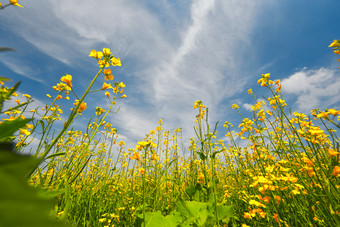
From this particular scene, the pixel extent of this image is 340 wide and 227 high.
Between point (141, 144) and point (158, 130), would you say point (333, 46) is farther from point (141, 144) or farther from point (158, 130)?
point (158, 130)

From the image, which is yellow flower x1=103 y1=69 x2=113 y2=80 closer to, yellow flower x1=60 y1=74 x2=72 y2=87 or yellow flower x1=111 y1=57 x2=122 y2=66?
yellow flower x1=111 y1=57 x2=122 y2=66

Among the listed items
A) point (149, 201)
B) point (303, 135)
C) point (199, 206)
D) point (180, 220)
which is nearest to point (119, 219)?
point (149, 201)

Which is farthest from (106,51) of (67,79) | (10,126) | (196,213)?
(196,213)

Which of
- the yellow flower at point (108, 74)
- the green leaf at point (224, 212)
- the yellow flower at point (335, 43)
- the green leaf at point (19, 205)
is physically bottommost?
the green leaf at point (19, 205)

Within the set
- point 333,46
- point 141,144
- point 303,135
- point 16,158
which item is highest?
point 333,46

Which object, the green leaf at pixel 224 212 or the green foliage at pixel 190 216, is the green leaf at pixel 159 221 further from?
the green leaf at pixel 224 212

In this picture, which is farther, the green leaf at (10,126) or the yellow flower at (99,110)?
the yellow flower at (99,110)

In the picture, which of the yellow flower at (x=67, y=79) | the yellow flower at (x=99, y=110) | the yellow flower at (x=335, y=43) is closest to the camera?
the yellow flower at (x=67, y=79)

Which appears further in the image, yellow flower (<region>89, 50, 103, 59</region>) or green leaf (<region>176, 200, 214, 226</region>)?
green leaf (<region>176, 200, 214, 226</region>)

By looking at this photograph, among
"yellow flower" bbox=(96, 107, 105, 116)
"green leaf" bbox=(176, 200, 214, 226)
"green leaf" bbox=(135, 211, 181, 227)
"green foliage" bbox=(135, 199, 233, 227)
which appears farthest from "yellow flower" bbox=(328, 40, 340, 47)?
"yellow flower" bbox=(96, 107, 105, 116)

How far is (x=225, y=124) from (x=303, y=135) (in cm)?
235

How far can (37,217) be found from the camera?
143 millimetres

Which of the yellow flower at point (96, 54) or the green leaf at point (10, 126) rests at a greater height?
the yellow flower at point (96, 54)

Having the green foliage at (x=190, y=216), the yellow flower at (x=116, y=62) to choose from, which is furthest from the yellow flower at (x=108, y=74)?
the green foliage at (x=190, y=216)
